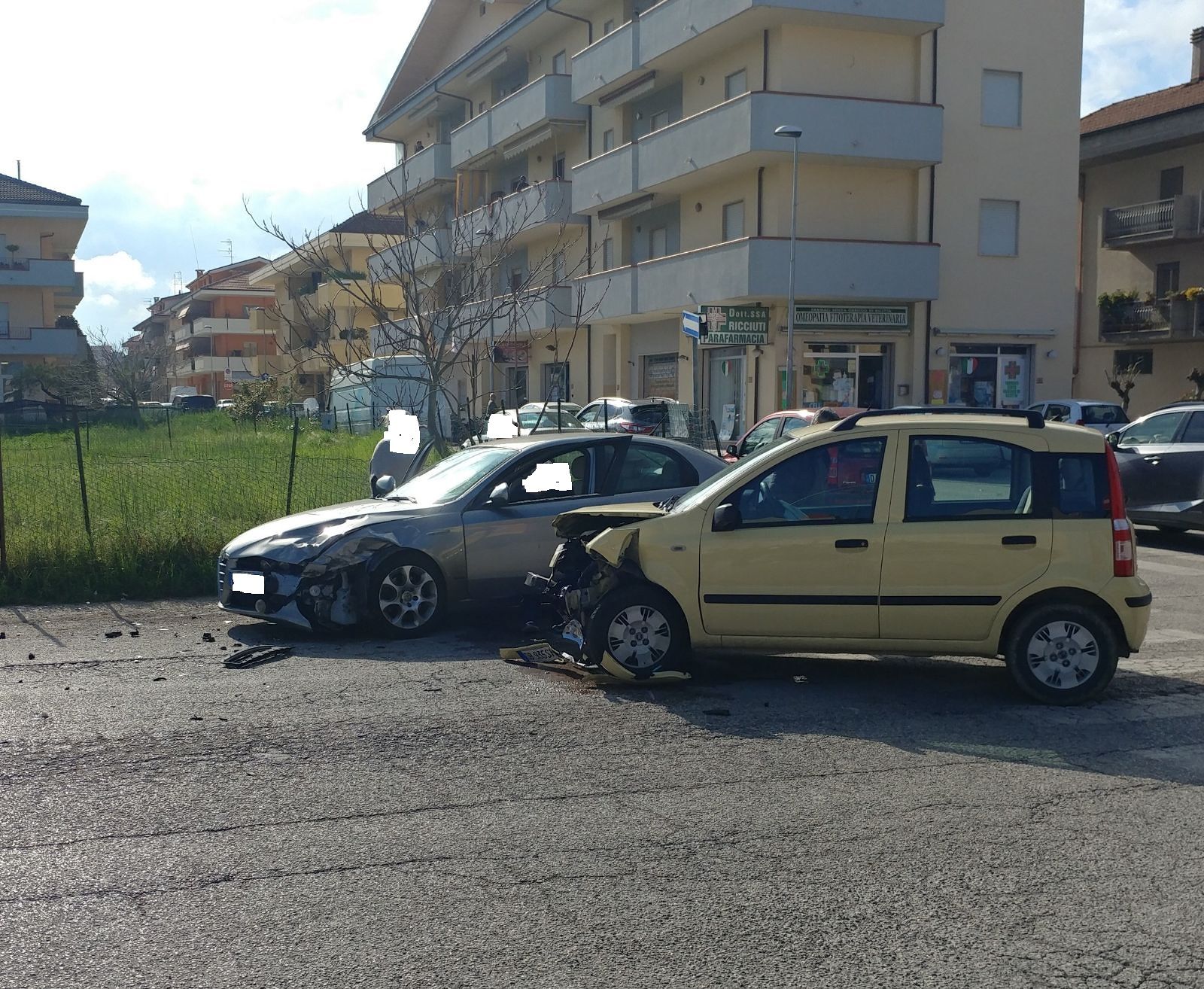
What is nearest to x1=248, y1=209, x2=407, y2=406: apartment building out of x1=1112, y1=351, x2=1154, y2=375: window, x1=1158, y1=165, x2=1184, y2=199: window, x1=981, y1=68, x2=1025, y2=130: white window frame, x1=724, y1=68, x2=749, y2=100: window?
x1=724, y1=68, x2=749, y2=100: window

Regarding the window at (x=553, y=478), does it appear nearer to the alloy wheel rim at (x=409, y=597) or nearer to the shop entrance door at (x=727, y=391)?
the alloy wheel rim at (x=409, y=597)

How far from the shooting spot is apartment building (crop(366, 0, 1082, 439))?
31672 millimetres

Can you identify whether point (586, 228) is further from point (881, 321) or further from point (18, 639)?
point (18, 639)

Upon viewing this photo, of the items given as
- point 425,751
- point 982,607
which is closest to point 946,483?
point 982,607

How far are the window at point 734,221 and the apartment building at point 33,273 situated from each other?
34.5 metres

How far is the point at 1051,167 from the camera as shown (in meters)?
35.3

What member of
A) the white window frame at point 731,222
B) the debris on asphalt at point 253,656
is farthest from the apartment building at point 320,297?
the debris on asphalt at point 253,656

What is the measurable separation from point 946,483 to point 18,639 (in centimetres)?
676

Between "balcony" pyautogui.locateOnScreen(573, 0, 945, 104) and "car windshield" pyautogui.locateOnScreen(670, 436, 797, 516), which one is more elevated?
"balcony" pyautogui.locateOnScreen(573, 0, 945, 104)

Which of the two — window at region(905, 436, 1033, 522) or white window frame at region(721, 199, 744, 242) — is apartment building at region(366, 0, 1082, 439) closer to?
white window frame at region(721, 199, 744, 242)

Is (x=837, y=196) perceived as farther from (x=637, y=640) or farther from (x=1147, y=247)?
A: (x=637, y=640)

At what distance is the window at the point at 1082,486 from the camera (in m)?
7.32

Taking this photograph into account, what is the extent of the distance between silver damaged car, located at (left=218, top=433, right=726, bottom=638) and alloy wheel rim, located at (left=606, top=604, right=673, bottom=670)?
2.06m

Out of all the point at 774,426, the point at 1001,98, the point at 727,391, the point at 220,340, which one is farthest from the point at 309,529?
the point at 220,340
